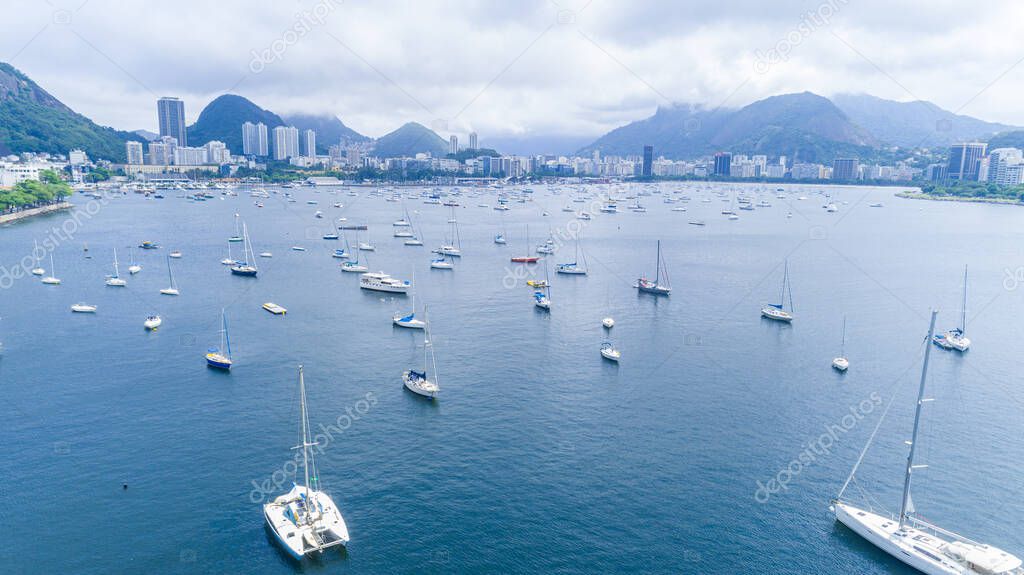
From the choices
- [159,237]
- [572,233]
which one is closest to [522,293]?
[572,233]

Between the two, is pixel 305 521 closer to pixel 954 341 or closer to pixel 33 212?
pixel 954 341

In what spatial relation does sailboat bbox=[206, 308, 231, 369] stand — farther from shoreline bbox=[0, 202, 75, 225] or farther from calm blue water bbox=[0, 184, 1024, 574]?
shoreline bbox=[0, 202, 75, 225]

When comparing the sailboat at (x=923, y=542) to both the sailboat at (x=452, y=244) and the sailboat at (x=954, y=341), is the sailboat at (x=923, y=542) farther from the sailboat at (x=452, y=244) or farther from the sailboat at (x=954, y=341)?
the sailboat at (x=452, y=244)

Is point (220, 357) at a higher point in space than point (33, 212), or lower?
lower

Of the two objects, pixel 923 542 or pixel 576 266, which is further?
pixel 576 266

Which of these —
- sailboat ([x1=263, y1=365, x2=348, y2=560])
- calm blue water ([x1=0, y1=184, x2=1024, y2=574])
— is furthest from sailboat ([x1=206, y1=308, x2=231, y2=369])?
sailboat ([x1=263, y1=365, x2=348, y2=560])

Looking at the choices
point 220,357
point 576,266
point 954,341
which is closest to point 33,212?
point 576,266
